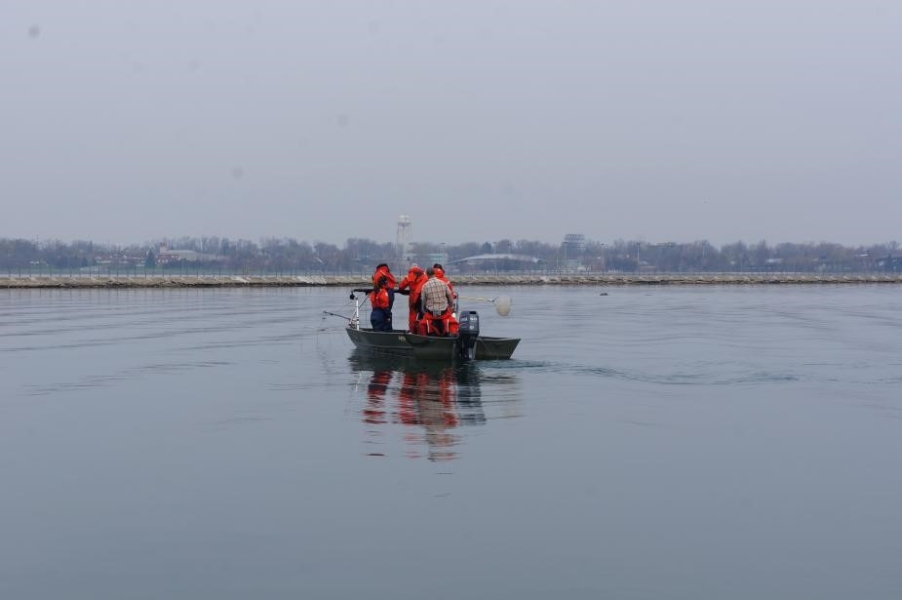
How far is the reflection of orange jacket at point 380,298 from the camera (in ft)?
105

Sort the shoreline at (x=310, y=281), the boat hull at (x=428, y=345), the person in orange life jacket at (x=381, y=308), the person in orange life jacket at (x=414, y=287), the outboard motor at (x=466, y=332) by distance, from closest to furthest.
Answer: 1. the outboard motor at (x=466, y=332)
2. the boat hull at (x=428, y=345)
3. the person in orange life jacket at (x=414, y=287)
4. the person in orange life jacket at (x=381, y=308)
5. the shoreline at (x=310, y=281)

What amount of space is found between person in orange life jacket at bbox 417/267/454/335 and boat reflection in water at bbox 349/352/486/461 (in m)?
1.03

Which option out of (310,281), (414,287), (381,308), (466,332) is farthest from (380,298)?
(310,281)

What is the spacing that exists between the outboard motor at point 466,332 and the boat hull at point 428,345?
0.19 metres

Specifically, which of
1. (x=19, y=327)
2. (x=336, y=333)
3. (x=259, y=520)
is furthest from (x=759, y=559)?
(x=19, y=327)

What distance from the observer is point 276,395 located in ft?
79.0

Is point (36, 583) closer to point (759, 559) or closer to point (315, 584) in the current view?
point (315, 584)

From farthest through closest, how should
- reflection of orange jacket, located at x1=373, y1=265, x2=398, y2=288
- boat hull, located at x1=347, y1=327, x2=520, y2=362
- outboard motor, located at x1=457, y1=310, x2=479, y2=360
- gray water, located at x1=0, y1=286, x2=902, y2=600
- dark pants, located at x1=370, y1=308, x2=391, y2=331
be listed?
dark pants, located at x1=370, y1=308, x2=391, y2=331
reflection of orange jacket, located at x1=373, y1=265, x2=398, y2=288
boat hull, located at x1=347, y1=327, x2=520, y2=362
outboard motor, located at x1=457, y1=310, x2=479, y2=360
gray water, located at x1=0, y1=286, x2=902, y2=600

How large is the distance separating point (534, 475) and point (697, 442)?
4.06 m

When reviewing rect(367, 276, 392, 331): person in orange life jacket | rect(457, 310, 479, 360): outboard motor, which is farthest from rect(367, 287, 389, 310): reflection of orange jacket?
rect(457, 310, 479, 360): outboard motor

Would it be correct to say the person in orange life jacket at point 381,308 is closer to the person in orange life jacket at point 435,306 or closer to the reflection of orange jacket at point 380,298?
the reflection of orange jacket at point 380,298

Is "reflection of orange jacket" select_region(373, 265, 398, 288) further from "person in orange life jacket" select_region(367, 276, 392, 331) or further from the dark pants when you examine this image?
the dark pants

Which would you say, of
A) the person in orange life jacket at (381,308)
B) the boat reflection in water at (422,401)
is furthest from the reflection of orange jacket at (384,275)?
the boat reflection in water at (422,401)

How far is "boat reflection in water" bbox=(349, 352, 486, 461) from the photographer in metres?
18.0
